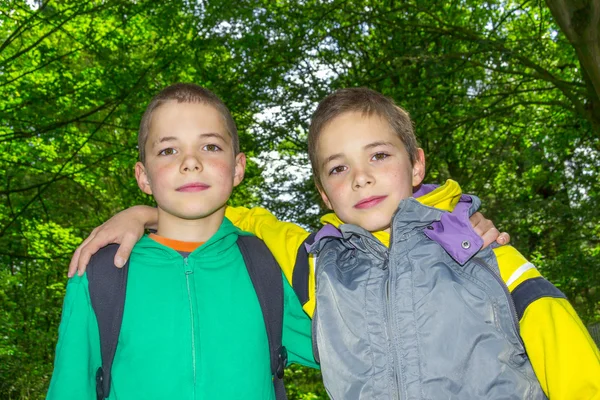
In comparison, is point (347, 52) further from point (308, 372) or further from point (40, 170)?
point (308, 372)

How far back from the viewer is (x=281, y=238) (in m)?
2.67

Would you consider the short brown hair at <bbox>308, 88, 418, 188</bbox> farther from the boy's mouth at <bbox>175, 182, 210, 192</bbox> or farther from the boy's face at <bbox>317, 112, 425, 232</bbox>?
the boy's mouth at <bbox>175, 182, 210, 192</bbox>

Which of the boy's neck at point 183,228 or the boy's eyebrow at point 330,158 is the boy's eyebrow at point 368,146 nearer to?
the boy's eyebrow at point 330,158

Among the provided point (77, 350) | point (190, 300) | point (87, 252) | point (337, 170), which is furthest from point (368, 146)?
point (77, 350)

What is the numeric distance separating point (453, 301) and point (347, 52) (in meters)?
8.57

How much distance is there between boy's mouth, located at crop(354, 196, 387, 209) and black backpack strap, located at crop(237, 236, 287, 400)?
43 centimetres

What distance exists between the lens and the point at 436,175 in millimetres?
9859

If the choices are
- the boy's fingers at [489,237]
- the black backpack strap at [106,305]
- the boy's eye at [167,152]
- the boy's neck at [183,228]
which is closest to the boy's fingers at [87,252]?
the black backpack strap at [106,305]

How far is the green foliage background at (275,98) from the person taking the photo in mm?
7609

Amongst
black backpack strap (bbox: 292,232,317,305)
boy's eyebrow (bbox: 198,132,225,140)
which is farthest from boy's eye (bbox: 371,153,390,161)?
boy's eyebrow (bbox: 198,132,225,140)

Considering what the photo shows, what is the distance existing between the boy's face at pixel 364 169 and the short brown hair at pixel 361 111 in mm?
35

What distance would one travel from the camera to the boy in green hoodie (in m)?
2.21

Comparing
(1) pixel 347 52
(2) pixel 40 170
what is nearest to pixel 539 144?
Result: (1) pixel 347 52

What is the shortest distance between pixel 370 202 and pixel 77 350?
115 centimetres
